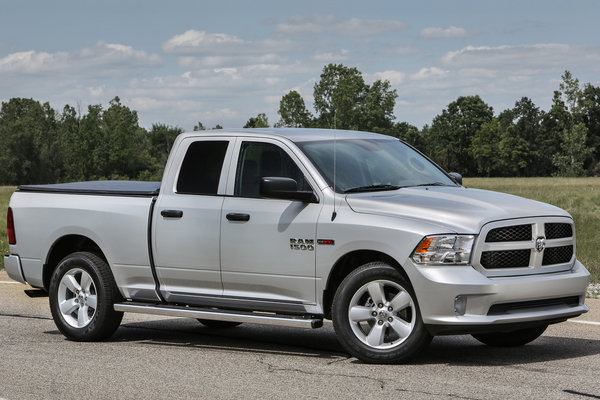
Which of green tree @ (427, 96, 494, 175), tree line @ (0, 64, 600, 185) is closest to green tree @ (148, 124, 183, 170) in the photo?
tree line @ (0, 64, 600, 185)

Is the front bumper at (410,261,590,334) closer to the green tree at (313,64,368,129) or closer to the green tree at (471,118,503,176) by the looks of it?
the green tree at (313,64,368,129)

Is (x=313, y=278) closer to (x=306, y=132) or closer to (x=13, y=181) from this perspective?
(x=306, y=132)

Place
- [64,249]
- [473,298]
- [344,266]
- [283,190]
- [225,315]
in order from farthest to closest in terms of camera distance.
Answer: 1. [64,249]
2. [225,315]
3. [344,266]
4. [283,190]
5. [473,298]

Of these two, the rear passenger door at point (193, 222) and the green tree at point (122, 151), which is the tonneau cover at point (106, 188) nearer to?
the rear passenger door at point (193, 222)

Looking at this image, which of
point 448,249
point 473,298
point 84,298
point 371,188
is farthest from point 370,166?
point 84,298

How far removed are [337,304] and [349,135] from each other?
6.12ft

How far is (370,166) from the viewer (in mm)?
8664

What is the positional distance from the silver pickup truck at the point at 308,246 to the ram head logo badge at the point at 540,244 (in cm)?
1

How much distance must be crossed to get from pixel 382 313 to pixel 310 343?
1633 mm

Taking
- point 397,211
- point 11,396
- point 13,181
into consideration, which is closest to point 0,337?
point 11,396

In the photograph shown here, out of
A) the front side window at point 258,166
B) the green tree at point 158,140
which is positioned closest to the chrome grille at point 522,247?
the front side window at point 258,166

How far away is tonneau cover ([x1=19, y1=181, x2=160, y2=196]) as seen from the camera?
942cm

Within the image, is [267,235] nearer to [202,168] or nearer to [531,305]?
[202,168]

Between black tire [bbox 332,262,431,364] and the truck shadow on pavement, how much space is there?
0.30 m
